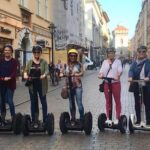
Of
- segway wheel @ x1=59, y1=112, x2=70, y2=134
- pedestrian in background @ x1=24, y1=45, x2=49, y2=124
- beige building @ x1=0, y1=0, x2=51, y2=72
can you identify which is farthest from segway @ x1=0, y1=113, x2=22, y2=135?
beige building @ x1=0, y1=0, x2=51, y2=72

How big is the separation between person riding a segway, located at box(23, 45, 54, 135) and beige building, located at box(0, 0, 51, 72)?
14618 mm

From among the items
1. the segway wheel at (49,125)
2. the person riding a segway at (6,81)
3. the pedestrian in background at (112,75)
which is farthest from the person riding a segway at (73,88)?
the person riding a segway at (6,81)

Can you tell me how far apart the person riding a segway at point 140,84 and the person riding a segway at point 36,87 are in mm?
1605

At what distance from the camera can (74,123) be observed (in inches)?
388

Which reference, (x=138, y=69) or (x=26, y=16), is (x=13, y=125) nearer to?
(x=138, y=69)

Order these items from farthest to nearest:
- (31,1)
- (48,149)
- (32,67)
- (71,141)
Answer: (31,1) → (32,67) → (71,141) → (48,149)

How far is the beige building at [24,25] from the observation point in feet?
82.8

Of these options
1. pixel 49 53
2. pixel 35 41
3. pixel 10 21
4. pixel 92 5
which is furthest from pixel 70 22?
pixel 92 5

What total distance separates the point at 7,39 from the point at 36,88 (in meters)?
16.2

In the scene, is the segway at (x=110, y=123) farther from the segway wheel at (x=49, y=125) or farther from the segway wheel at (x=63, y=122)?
the segway wheel at (x=49, y=125)

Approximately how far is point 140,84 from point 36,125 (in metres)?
2.14

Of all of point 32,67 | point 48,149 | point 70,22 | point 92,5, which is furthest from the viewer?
point 92,5

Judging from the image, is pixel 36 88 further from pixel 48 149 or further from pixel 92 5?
pixel 92 5

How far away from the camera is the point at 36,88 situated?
32.5 feet
